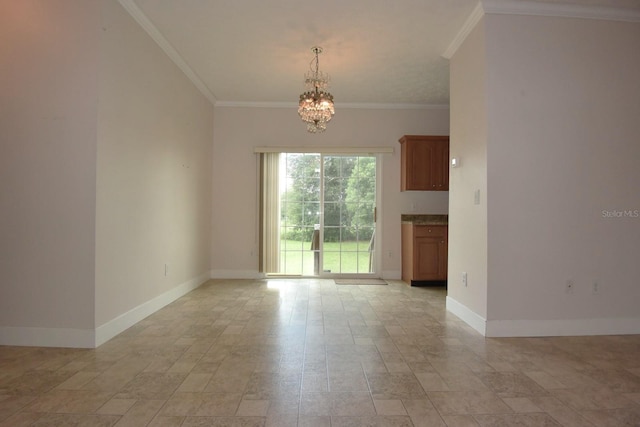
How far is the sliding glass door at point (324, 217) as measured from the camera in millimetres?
5930

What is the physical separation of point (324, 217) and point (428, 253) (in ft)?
5.71

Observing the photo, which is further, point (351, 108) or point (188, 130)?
point (351, 108)

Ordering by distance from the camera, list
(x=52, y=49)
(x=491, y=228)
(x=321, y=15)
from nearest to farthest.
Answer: (x=52, y=49) < (x=491, y=228) < (x=321, y=15)

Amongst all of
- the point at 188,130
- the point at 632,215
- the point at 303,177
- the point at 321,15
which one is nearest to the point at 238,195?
the point at 303,177

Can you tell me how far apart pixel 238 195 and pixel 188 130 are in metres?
1.47

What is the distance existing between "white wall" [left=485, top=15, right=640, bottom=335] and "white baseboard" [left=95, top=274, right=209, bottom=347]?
10.5 feet

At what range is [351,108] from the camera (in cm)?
594

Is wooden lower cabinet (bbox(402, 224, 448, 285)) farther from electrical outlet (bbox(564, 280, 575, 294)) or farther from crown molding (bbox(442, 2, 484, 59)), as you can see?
crown molding (bbox(442, 2, 484, 59))

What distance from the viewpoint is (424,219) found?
5516mm

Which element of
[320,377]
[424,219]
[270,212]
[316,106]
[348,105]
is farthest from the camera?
[348,105]

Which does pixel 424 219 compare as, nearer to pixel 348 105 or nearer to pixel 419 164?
pixel 419 164

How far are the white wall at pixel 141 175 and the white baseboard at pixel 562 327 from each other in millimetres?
3213

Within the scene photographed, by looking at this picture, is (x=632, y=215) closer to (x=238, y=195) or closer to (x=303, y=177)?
(x=303, y=177)

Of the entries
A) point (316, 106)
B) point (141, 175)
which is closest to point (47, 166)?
point (141, 175)
